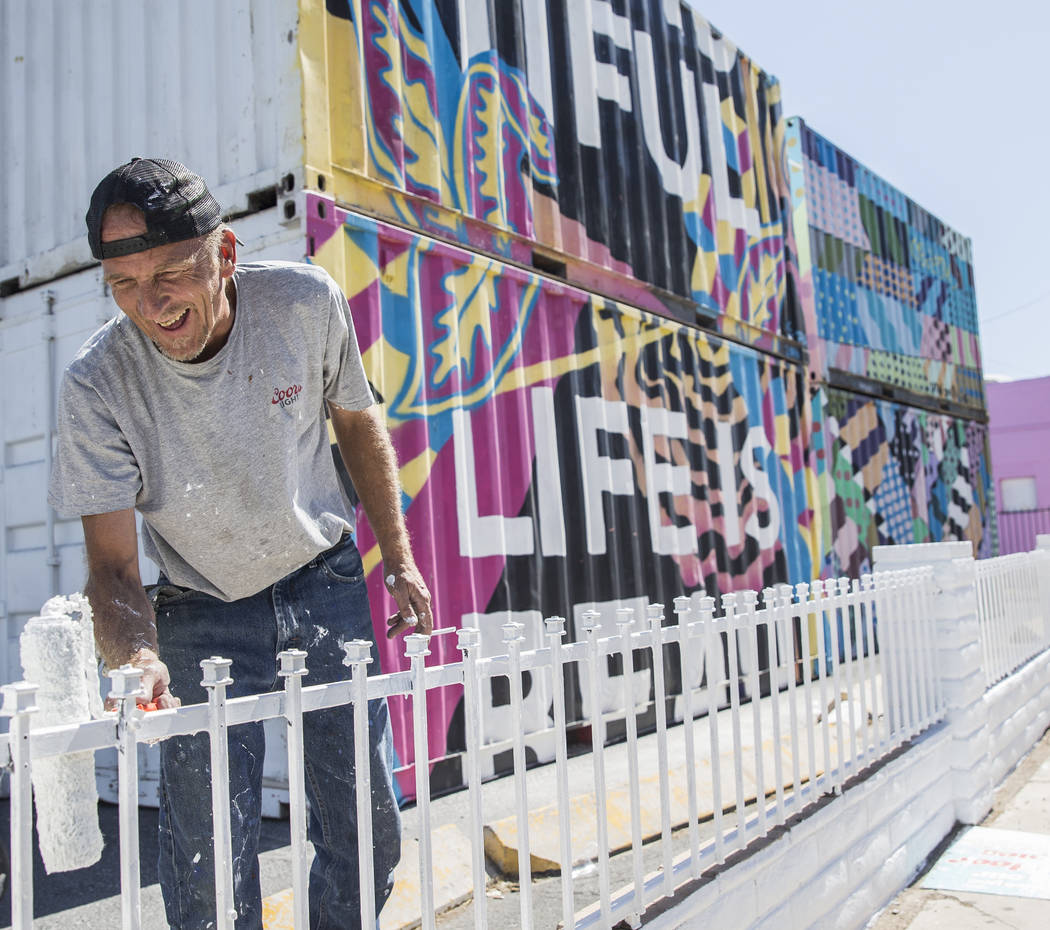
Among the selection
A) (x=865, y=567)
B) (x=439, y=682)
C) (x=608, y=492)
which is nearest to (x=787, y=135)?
(x=865, y=567)

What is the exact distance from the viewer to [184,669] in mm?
1862

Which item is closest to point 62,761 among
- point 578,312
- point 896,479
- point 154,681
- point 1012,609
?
point 154,681

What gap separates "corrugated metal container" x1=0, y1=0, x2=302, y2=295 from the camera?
371 centimetres

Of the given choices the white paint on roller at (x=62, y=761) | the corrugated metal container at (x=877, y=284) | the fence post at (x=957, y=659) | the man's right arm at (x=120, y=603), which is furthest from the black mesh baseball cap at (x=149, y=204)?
the corrugated metal container at (x=877, y=284)

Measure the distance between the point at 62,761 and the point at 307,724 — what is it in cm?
61

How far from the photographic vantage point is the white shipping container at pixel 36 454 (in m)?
4.20

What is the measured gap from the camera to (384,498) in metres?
2.06

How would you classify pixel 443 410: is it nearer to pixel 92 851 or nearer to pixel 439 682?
pixel 439 682

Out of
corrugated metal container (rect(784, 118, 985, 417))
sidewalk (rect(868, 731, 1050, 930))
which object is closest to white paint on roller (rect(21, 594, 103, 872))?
sidewalk (rect(868, 731, 1050, 930))

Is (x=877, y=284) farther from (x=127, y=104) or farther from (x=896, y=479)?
(x=127, y=104)

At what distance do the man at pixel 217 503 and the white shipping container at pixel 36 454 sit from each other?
235 cm

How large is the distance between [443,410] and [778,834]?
88.6 inches

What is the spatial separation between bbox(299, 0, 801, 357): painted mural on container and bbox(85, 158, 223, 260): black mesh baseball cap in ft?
6.63

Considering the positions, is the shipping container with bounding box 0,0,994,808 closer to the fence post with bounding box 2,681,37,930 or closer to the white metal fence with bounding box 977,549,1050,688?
the white metal fence with bounding box 977,549,1050,688
